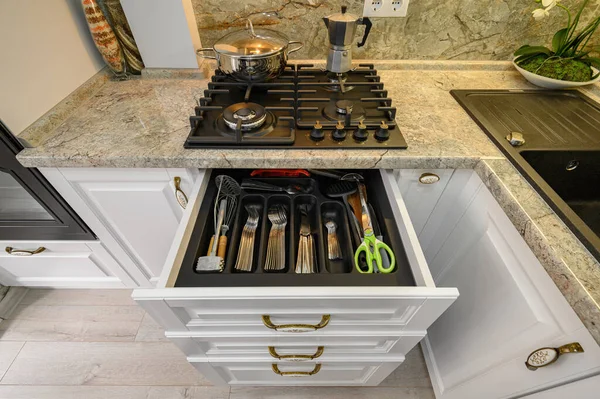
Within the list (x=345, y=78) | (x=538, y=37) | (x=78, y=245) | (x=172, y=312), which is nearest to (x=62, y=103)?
(x=78, y=245)

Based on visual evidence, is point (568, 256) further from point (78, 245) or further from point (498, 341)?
point (78, 245)

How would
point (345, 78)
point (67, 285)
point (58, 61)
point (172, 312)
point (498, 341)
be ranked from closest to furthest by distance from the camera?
point (172, 312)
point (498, 341)
point (58, 61)
point (345, 78)
point (67, 285)

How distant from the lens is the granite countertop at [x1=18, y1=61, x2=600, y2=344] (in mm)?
513

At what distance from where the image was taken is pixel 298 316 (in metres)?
0.63

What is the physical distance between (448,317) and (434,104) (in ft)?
2.24

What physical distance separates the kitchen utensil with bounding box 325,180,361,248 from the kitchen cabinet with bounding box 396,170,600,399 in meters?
0.14

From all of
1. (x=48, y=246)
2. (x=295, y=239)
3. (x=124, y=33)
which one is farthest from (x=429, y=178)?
→ (x=48, y=246)

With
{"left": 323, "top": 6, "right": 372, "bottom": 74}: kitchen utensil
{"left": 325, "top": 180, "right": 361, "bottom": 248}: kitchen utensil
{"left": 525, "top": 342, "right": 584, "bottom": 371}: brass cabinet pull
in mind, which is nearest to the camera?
{"left": 525, "top": 342, "right": 584, "bottom": 371}: brass cabinet pull

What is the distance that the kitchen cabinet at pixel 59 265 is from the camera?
1.06 meters

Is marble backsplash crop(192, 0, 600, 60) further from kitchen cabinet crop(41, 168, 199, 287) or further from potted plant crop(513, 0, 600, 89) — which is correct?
kitchen cabinet crop(41, 168, 199, 287)

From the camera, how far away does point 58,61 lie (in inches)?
33.8

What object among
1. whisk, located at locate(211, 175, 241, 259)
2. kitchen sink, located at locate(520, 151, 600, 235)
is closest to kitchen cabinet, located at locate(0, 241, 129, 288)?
whisk, located at locate(211, 175, 241, 259)

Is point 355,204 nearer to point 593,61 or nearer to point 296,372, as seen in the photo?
point 296,372

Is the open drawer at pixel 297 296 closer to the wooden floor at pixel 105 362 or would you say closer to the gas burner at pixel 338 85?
the gas burner at pixel 338 85
